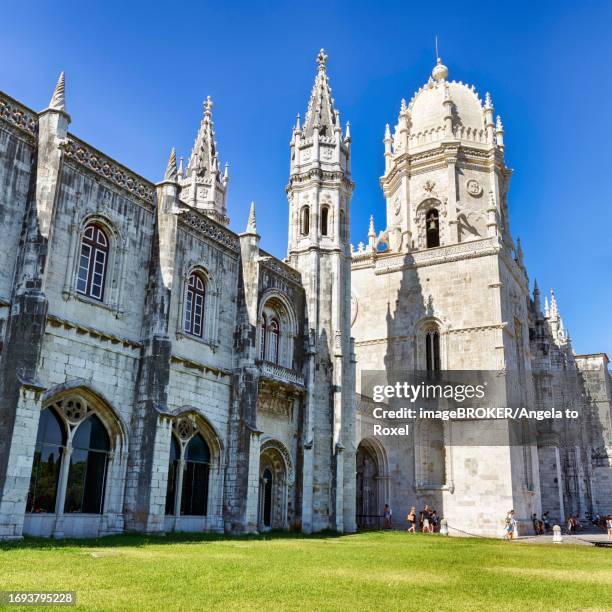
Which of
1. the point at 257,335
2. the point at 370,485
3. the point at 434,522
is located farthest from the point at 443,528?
the point at 257,335

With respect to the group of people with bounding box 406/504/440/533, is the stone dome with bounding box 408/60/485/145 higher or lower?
higher

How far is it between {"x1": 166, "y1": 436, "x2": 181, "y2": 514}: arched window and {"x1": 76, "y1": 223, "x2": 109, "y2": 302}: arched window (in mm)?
5606

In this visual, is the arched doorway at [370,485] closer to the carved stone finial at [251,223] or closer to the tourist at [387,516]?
the tourist at [387,516]

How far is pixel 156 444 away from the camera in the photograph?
64.7ft

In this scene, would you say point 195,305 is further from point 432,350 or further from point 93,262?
point 432,350

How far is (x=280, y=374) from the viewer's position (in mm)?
26781

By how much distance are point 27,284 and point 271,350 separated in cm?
1271

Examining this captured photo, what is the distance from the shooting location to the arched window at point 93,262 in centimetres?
1997

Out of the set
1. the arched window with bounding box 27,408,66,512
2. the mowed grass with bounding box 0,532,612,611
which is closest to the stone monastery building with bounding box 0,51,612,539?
the arched window with bounding box 27,408,66,512

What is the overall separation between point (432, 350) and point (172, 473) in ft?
67.7

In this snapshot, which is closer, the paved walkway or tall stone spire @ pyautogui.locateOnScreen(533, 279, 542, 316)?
the paved walkway

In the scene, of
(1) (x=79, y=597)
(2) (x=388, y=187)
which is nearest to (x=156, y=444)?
(1) (x=79, y=597)

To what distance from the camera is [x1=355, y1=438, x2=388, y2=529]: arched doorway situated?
1421 inches

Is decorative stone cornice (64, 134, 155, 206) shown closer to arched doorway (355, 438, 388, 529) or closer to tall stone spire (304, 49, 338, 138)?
tall stone spire (304, 49, 338, 138)
